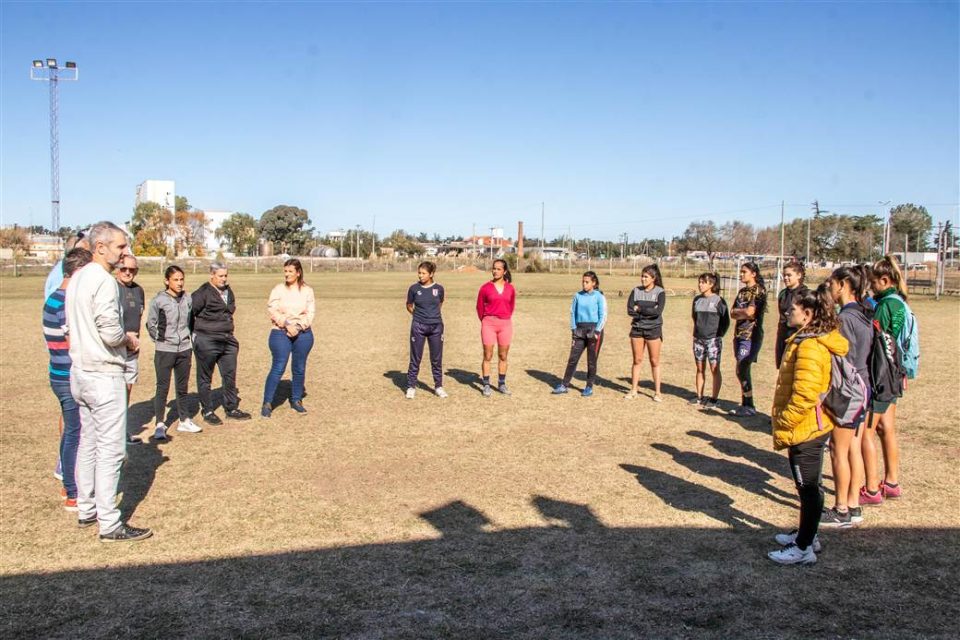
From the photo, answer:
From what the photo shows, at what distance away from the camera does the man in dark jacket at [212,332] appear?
8.48 metres

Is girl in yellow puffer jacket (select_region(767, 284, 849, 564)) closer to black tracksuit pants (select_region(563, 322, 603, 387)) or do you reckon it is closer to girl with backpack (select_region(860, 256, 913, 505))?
girl with backpack (select_region(860, 256, 913, 505))

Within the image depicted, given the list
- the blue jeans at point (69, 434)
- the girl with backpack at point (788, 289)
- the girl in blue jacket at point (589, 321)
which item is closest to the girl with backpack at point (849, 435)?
the girl with backpack at point (788, 289)

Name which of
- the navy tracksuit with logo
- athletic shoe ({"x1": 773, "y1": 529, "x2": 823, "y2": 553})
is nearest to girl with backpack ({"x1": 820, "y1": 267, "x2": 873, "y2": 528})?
athletic shoe ({"x1": 773, "y1": 529, "x2": 823, "y2": 553})

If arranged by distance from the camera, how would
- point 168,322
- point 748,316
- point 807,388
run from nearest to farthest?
point 807,388
point 168,322
point 748,316

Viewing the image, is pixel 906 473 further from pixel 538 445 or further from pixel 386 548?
pixel 386 548

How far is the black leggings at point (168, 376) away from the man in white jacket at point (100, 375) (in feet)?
8.99

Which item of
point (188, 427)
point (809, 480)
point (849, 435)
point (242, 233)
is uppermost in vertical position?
point (242, 233)

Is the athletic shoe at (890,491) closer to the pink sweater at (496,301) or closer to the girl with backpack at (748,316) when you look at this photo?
the girl with backpack at (748,316)

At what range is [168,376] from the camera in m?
8.23

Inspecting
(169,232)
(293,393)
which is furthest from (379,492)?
(169,232)

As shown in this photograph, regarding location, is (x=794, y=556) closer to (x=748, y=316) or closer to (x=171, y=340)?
(x=748, y=316)

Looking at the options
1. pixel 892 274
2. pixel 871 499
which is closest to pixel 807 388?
pixel 871 499

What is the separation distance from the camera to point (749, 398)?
31.0 ft

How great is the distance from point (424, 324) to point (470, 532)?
17.0ft
